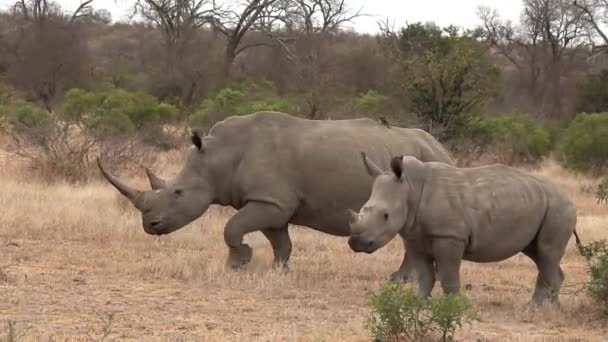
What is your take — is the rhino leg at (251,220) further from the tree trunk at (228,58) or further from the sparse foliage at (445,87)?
the tree trunk at (228,58)

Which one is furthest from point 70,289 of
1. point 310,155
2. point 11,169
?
point 11,169

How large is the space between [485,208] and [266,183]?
2.22 metres

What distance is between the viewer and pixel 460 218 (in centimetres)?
738

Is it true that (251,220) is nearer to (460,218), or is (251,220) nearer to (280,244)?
(280,244)

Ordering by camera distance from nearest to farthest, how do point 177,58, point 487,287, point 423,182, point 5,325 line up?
1. point 5,325
2. point 423,182
3. point 487,287
4. point 177,58

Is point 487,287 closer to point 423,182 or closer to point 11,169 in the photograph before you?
point 423,182

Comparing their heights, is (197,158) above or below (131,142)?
above

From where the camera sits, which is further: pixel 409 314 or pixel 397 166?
pixel 397 166

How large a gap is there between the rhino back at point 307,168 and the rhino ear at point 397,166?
1.72 metres

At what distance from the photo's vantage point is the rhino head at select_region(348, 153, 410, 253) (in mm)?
7008

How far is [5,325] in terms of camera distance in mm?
6332

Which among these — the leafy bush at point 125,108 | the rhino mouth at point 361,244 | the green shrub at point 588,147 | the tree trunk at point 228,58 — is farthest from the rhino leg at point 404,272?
the tree trunk at point 228,58

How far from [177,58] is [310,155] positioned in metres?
30.3

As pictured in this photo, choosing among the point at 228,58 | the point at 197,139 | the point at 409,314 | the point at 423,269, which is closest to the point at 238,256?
the point at 197,139
